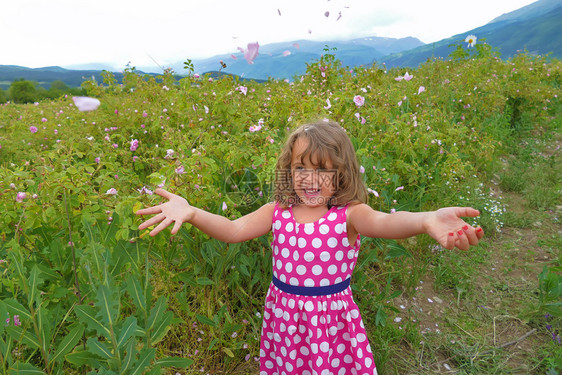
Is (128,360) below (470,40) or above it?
below

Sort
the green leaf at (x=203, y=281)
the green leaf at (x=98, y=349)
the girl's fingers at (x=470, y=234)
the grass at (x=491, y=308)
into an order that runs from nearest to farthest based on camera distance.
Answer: the girl's fingers at (x=470, y=234) < the green leaf at (x=98, y=349) < the green leaf at (x=203, y=281) < the grass at (x=491, y=308)

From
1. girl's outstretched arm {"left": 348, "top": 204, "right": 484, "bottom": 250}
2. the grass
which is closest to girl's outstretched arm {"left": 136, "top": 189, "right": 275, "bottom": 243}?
girl's outstretched arm {"left": 348, "top": 204, "right": 484, "bottom": 250}

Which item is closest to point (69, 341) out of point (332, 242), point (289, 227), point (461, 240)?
point (289, 227)

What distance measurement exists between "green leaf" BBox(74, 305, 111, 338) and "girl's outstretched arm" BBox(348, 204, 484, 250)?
92cm

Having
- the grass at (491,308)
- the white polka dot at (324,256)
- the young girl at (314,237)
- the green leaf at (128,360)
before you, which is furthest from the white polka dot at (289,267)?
the grass at (491,308)

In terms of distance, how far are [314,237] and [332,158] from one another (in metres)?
0.32

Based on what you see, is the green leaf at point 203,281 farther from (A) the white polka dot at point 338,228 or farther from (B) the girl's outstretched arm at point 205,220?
(A) the white polka dot at point 338,228

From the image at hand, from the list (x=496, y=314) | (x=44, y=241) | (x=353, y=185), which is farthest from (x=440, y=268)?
(x=44, y=241)

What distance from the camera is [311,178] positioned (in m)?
1.41

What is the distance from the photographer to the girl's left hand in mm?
952

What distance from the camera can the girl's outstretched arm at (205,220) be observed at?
1.27 meters

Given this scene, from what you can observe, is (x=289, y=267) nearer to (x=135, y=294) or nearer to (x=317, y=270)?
(x=317, y=270)

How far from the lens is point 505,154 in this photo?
5012mm

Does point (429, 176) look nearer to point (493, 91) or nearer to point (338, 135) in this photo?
point (338, 135)
